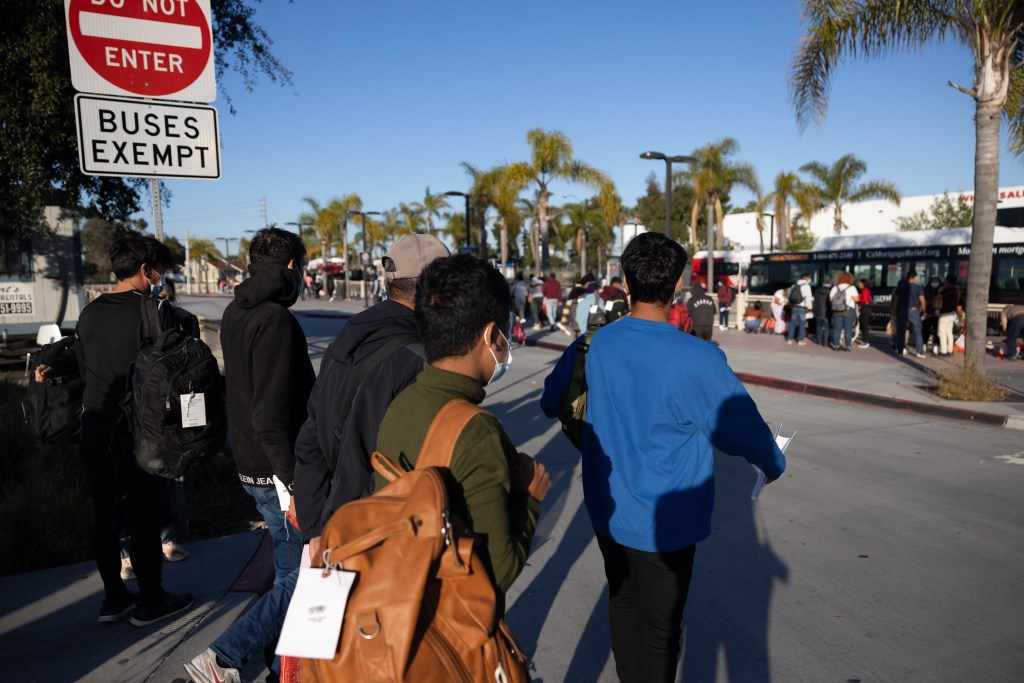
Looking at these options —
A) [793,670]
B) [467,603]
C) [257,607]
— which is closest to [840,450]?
[793,670]

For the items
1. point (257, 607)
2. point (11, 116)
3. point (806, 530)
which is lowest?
point (806, 530)

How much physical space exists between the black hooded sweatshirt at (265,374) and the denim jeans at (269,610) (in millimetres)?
140

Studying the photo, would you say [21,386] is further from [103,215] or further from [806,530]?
[806,530]

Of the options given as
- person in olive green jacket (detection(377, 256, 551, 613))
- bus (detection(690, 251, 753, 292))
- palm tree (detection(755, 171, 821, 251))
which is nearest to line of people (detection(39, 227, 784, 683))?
person in olive green jacket (detection(377, 256, 551, 613))

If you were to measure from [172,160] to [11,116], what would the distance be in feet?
14.9

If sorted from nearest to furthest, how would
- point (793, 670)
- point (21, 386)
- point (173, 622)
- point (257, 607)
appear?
point (257, 607)
point (793, 670)
point (173, 622)
point (21, 386)

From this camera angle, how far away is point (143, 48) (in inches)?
172

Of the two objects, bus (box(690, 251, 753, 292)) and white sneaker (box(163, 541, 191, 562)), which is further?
bus (box(690, 251, 753, 292))

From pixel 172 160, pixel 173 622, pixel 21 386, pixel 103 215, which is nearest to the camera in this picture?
pixel 173 622

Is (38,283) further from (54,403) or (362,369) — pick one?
(362,369)

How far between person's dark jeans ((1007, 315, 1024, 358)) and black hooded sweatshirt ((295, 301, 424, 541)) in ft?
49.0

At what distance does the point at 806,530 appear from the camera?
16.7 feet

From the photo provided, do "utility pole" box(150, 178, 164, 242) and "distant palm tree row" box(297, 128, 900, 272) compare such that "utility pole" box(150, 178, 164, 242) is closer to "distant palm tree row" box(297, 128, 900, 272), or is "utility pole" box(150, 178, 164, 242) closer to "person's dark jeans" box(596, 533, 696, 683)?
"person's dark jeans" box(596, 533, 696, 683)

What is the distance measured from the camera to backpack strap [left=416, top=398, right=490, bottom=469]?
1.61m
